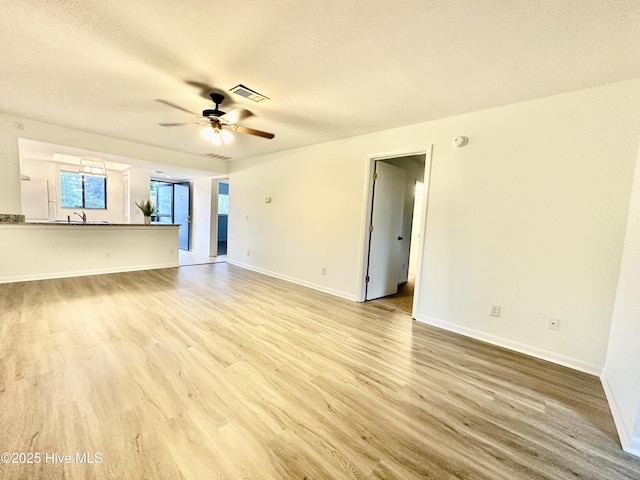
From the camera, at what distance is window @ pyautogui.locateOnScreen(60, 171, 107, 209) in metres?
6.84

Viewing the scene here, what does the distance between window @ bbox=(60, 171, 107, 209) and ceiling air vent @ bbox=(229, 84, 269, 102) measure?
20.9ft

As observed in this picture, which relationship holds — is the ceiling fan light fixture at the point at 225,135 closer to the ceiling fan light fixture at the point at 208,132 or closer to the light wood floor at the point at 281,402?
the ceiling fan light fixture at the point at 208,132

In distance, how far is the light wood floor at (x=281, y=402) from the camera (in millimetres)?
1380

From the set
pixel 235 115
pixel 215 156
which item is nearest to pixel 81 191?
pixel 215 156

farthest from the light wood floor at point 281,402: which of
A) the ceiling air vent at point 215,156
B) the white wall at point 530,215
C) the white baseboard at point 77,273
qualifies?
the ceiling air vent at point 215,156

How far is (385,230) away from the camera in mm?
4289

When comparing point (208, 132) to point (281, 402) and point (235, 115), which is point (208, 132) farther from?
point (281, 402)

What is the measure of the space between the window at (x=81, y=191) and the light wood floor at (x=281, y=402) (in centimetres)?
498

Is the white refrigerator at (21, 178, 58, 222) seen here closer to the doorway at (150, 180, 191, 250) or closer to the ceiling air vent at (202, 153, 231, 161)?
the doorway at (150, 180, 191, 250)

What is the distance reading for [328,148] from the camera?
4430 millimetres

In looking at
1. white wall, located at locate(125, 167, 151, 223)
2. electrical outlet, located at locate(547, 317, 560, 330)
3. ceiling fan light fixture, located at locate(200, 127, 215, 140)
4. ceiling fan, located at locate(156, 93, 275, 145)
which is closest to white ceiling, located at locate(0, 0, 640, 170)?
ceiling fan, located at locate(156, 93, 275, 145)

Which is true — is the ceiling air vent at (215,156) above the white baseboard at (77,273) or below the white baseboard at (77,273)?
above

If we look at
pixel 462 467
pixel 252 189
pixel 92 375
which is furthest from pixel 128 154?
pixel 462 467

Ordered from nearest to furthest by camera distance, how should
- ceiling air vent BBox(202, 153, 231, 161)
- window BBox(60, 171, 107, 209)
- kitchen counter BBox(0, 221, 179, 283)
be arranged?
kitchen counter BBox(0, 221, 179, 283) < ceiling air vent BBox(202, 153, 231, 161) < window BBox(60, 171, 107, 209)
